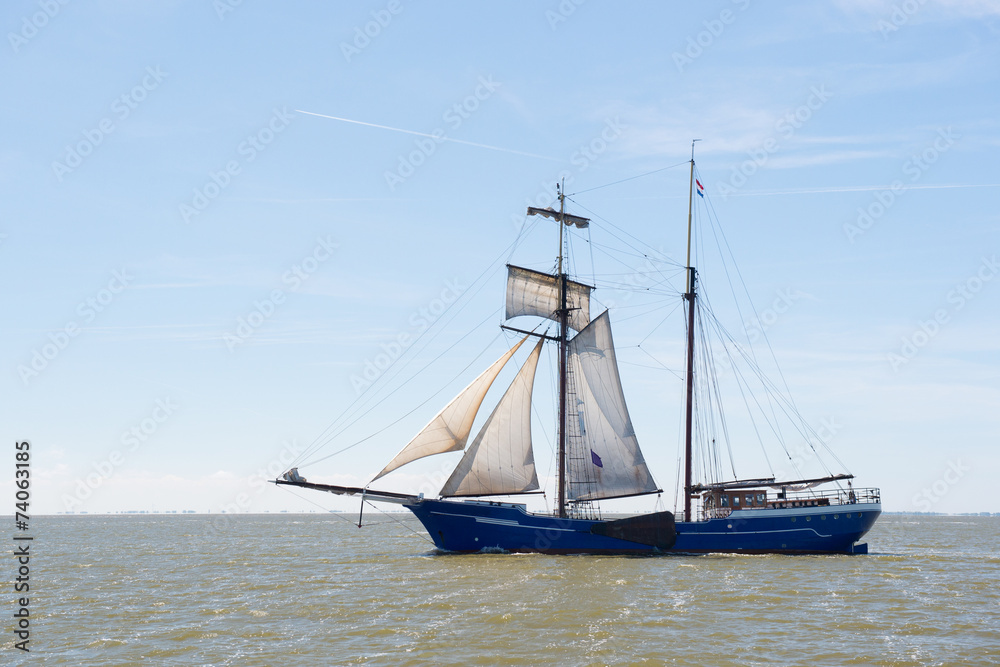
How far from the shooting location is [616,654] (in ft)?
74.8

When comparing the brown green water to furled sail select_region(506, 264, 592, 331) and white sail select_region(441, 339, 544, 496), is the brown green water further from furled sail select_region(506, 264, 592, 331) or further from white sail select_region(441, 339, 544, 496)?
furled sail select_region(506, 264, 592, 331)

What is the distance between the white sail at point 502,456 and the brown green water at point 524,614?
4.10 meters

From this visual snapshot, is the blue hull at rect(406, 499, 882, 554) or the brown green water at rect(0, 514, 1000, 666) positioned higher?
the blue hull at rect(406, 499, 882, 554)

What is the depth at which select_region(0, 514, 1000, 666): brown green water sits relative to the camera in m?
23.0

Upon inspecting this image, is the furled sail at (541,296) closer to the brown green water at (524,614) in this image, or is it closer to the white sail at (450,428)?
the white sail at (450,428)

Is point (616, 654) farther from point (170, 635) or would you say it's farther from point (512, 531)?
point (512, 531)

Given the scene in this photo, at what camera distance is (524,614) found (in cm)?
2850

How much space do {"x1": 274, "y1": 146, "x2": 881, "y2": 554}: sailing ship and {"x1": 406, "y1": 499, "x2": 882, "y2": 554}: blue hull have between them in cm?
6

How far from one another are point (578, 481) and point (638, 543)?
510cm

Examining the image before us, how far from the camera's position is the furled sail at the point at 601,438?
170 feet

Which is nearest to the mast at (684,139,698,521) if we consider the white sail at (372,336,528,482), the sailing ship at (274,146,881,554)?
the sailing ship at (274,146,881,554)

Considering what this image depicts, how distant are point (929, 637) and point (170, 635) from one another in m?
22.9

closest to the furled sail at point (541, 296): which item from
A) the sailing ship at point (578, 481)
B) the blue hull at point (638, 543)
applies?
the sailing ship at point (578, 481)

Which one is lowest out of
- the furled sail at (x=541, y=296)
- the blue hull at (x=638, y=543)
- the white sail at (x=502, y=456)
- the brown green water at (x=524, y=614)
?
the brown green water at (x=524, y=614)
